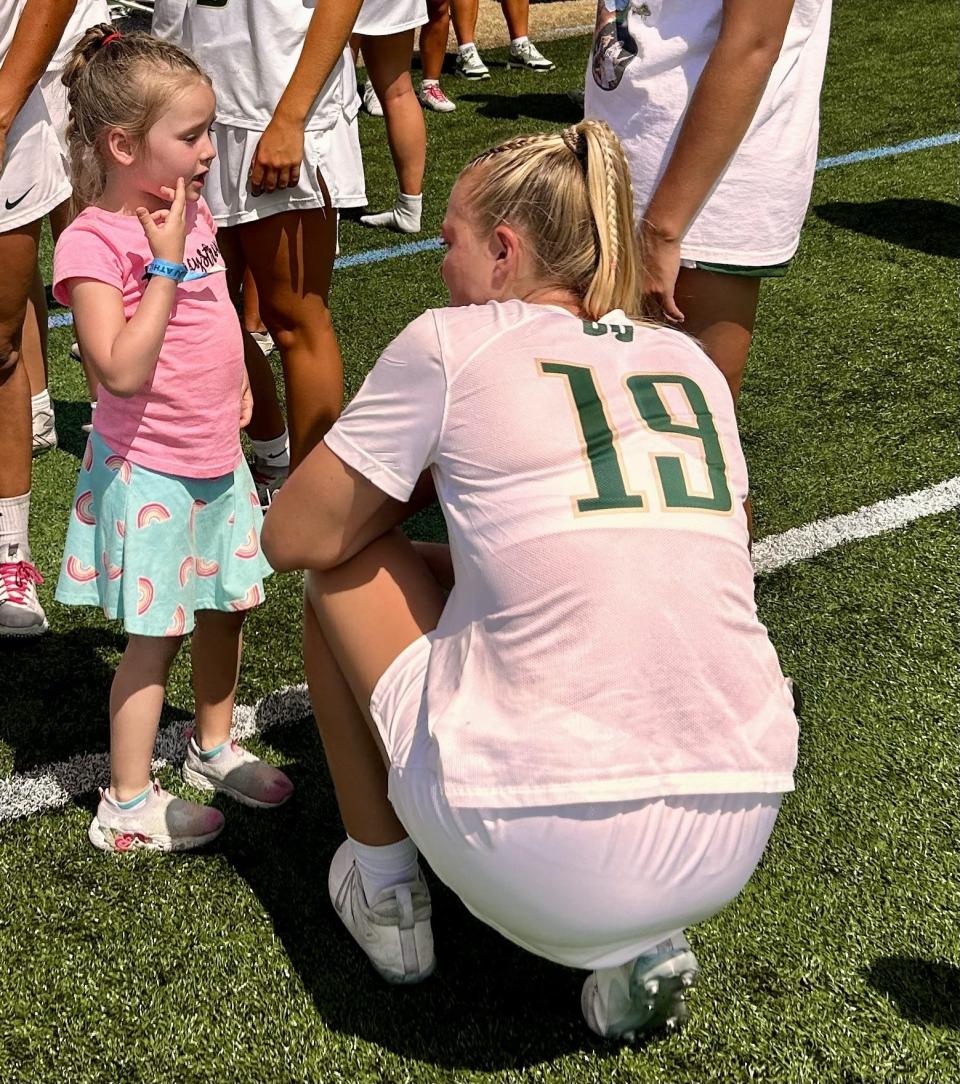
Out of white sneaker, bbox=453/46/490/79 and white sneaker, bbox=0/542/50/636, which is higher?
white sneaker, bbox=0/542/50/636

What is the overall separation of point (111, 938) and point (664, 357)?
141 cm

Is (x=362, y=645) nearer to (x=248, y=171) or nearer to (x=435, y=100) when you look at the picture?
(x=248, y=171)

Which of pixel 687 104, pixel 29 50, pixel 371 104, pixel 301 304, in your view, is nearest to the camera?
pixel 687 104

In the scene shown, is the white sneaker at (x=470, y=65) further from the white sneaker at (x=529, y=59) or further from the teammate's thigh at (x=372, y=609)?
the teammate's thigh at (x=372, y=609)

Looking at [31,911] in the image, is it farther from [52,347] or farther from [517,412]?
[52,347]

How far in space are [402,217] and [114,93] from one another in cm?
398

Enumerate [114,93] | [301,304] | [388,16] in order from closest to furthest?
1. [114,93]
2. [301,304]
3. [388,16]

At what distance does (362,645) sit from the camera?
6.55 ft

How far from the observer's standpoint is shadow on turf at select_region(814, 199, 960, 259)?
18.7 ft

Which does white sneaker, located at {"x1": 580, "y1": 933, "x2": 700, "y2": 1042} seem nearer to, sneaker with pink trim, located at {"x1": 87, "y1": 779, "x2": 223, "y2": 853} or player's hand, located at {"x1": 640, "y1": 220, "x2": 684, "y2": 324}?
sneaker with pink trim, located at {"x1": 87, "y1": 779, "x2": 223, "y2": 853}

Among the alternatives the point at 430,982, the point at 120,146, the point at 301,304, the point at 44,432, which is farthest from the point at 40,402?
the point at 430,982

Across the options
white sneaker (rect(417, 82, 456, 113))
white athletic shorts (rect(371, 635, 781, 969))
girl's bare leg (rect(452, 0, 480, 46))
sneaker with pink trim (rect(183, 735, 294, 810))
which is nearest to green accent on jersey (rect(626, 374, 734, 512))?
white athletic shorts (rect(371, 635, 781, 969))

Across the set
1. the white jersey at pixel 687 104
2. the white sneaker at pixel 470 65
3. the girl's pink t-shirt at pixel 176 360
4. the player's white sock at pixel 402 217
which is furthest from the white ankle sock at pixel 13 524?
the white sneaker at pixel 470 65

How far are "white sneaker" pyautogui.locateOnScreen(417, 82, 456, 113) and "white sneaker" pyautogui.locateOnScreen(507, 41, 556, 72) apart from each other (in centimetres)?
127
